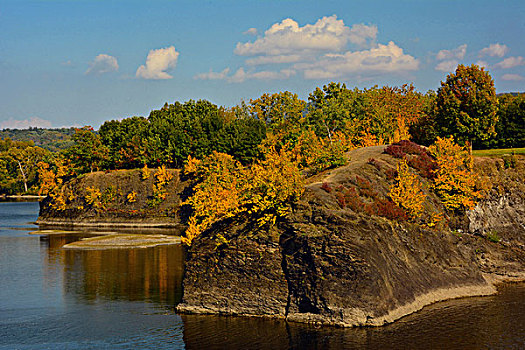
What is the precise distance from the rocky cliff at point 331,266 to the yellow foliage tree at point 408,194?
1651 millimetres

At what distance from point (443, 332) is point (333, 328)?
29.5 ft

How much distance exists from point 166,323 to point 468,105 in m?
59.5

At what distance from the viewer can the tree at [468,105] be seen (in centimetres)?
8456

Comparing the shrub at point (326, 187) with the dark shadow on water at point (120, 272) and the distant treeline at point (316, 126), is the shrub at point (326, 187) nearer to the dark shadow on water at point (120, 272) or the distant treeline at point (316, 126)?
the distant treeline at point (316, 126)

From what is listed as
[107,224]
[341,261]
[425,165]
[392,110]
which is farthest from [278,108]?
[341,261]

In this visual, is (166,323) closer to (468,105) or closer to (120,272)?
(120,272)

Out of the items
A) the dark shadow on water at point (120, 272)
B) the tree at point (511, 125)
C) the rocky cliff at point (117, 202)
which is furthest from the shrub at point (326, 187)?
the rocky cliff at point (117, 202)

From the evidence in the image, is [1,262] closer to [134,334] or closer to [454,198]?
[134,334]

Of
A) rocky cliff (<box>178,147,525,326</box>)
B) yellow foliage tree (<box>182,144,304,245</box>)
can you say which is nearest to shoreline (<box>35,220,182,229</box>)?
yellow foliage tree (<box>182,144,304,245</box>)

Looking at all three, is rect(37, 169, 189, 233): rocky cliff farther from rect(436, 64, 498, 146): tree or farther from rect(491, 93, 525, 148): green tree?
rect(491, 93, 525, 148): green tree

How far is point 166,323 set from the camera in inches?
1945

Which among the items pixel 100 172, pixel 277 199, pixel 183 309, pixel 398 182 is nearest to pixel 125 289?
pixel 183 309

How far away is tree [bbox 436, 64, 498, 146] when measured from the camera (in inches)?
3329

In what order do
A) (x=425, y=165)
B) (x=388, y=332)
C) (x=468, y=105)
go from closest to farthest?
(x=388, y=332) < (x=425, y=165) < (x=468, y=105)
